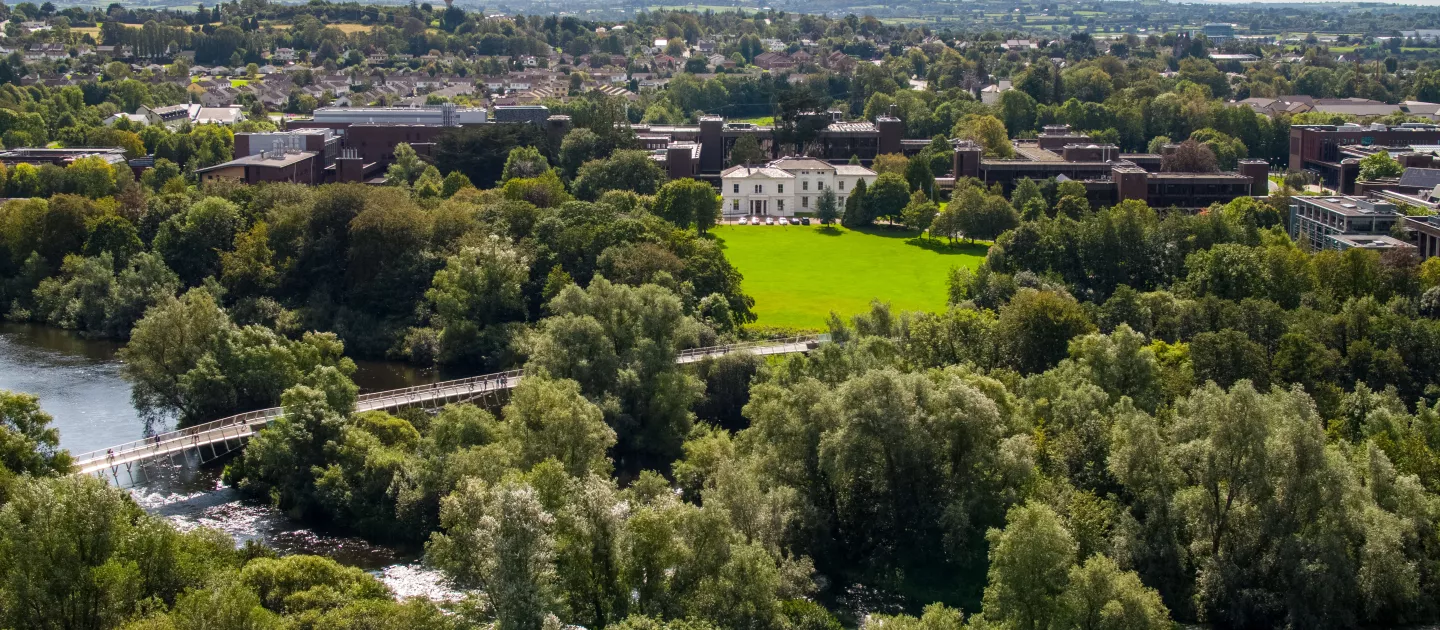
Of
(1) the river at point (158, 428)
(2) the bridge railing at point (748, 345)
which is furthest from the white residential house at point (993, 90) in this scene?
(1) the river at point (158, 428)

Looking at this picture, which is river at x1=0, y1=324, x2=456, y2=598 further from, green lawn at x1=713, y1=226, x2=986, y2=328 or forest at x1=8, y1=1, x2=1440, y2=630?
green lawn at x1=713, y1=226, x2=986, y2=328

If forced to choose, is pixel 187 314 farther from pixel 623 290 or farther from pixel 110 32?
pixel 110 32

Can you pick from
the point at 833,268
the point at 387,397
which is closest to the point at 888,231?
the point at 833,268

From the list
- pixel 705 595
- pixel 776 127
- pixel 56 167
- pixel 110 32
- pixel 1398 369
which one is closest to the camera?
pixel 705 595

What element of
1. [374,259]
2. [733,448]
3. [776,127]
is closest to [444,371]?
[374,259]

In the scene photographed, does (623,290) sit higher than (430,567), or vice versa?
(623,290)

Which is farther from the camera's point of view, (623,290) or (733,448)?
(623,290)

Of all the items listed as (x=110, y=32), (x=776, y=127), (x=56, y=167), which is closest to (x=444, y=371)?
(x=56, y=167)

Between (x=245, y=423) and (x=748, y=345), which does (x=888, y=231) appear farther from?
(x=245, y=423)

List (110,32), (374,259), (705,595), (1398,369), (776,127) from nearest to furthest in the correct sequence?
(705,595) < (1398,369) < (374,259) < (776,127) < (110,32)
